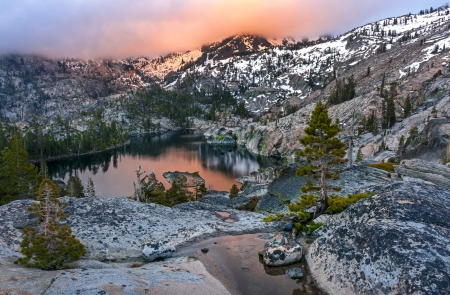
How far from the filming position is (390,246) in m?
13.3

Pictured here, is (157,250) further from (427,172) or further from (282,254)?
(427,172)

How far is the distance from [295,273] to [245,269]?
3160 millimetres

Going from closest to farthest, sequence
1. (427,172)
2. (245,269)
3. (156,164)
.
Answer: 1. (245,269)
2. (427,172)
3. (156,164)

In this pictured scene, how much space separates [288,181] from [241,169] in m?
63.8

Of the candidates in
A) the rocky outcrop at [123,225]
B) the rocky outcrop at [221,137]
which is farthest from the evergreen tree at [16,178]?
the rocky outcrop at [221,137]

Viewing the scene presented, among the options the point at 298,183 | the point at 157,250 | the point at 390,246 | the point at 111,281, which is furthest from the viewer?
the point at 298,183

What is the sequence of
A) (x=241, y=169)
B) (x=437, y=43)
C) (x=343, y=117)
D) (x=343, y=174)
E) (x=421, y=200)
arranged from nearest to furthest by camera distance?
(x=421, y=200) → (x=343, y=174) → (x=241, y=169) → (x=343, y=117) → (x=437, y=43)

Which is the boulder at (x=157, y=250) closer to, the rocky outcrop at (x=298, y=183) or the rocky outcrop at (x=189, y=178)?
the rocky outcrop at (x=298, y=183)

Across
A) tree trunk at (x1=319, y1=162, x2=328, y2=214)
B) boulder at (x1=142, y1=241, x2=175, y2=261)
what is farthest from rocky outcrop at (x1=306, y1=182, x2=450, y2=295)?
boulder at (x1=142, y1=241, x2=175, y2=261)

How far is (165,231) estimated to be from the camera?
74.9ft

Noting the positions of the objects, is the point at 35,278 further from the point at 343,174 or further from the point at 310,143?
the point at 343,174

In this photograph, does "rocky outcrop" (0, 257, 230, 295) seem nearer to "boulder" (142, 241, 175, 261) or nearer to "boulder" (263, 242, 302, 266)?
"boulder" (142, 241, 175, 261)

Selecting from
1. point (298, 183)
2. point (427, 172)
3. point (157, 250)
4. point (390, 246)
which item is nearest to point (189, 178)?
point (298, 183)

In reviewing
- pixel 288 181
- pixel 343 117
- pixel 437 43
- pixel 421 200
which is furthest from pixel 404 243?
pixel 437 43
